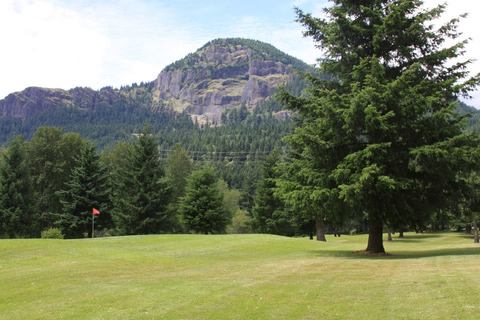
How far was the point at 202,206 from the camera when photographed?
185 ft

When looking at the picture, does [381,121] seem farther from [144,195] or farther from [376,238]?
[144,195]

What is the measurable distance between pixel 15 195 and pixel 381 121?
162 ft

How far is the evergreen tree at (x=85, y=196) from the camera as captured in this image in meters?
54.7

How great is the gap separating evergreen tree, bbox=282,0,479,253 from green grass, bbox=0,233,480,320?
460 cm

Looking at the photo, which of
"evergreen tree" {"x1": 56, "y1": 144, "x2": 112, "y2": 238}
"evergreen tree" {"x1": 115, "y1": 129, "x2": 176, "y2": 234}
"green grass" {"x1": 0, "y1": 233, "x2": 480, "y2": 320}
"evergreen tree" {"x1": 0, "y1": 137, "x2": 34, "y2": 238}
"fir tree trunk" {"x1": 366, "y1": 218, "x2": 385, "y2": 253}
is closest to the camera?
"green grass" {"x1": 0, "y1": 233, "x2": 480, "y2": 320}

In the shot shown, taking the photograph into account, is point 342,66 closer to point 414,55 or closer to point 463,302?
point 414,55

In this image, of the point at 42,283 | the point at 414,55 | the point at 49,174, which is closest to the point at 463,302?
the point at 42,283

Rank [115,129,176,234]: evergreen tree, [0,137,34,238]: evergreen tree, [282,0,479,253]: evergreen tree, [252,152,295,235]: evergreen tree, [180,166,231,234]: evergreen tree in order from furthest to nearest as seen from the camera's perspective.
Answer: [252,152,295,235]: evergreen tree, [0,137,34,238]: evergreen tree, [180,166,231,234]: evergreen tree, [115,129,176,234]: evergreen tree, [282,0,479,253]: evergreen tree

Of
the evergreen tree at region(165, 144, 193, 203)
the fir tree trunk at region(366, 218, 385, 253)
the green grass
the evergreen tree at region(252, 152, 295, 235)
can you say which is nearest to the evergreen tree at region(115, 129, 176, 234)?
the evergreen tree at region(252, 152, 295, 235)

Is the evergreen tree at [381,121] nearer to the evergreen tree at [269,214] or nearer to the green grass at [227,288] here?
the green grass at [227,288]

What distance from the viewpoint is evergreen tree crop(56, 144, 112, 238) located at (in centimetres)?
5466

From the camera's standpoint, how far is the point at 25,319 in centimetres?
1101

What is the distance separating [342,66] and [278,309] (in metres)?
18.3

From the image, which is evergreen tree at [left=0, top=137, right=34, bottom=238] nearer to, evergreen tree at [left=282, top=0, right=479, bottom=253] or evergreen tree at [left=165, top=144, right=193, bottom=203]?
evergreen tree at [left=165, top=144, right=193, bottom=203]
